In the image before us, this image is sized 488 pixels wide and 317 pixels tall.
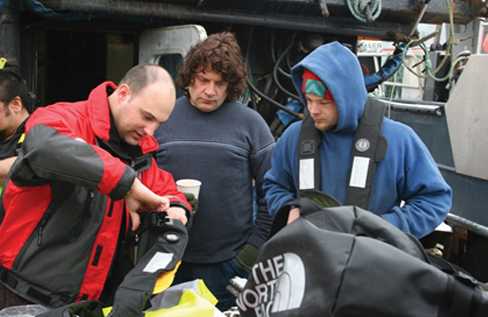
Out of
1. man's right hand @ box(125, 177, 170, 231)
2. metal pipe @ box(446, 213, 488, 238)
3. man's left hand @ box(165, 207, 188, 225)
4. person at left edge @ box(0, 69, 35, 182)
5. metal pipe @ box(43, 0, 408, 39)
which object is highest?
metal pipe @ box(43, 0, 408, 39)

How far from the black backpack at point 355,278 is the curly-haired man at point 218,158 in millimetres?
1527

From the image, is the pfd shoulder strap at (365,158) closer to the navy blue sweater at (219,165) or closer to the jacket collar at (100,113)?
the navy blue sweater at (219,165)

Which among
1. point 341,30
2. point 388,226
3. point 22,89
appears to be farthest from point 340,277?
point 341,30

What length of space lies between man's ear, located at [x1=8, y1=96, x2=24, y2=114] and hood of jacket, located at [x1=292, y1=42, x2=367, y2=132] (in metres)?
1.56

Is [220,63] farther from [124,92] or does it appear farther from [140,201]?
[140,201]

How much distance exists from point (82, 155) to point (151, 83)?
1.47 feet

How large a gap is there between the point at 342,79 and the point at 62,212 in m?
1.14

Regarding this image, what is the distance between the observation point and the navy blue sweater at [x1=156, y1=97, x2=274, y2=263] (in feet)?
8.24

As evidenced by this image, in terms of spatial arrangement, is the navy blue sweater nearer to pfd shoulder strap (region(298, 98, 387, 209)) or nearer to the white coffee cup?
the white coffee cup

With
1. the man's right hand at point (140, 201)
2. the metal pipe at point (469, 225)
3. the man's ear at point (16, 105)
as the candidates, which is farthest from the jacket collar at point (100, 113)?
the metal pipe at point (469, 225)

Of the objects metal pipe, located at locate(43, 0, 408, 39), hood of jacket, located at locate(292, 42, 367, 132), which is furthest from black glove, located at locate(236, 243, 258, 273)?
metal pipe, located at locate(43, 0, 408, 39)

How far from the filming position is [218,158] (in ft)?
8.25

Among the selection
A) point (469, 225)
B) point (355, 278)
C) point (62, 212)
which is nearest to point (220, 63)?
point (62, 212)

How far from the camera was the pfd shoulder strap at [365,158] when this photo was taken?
2.02 m
